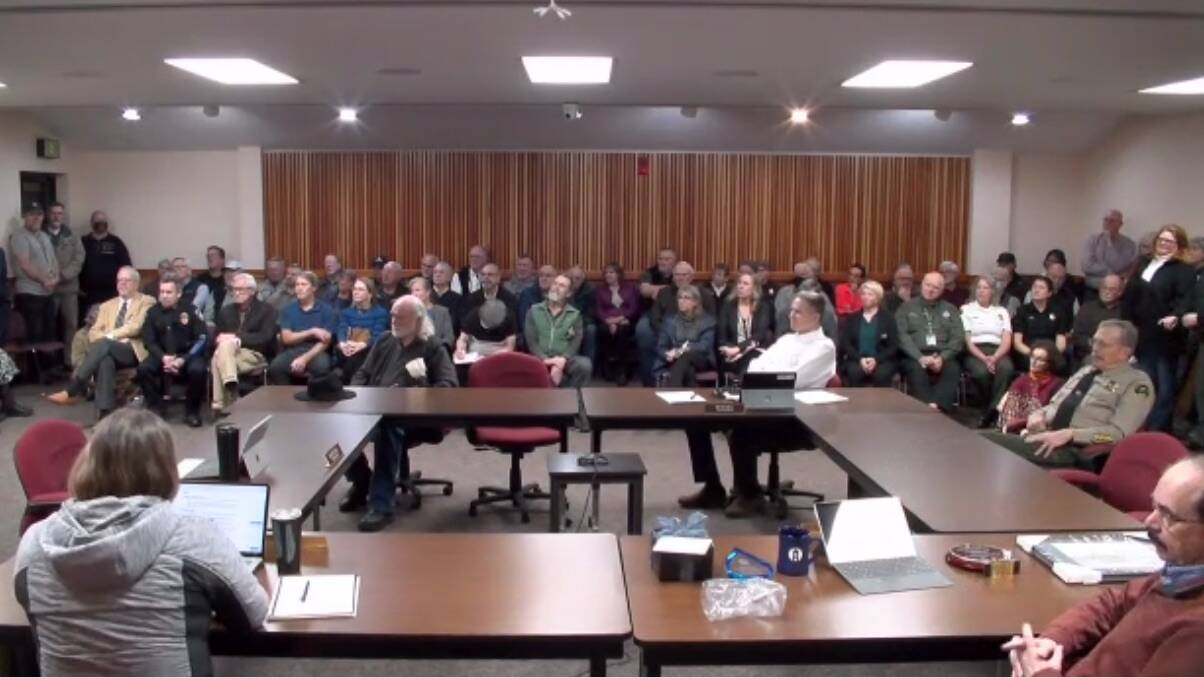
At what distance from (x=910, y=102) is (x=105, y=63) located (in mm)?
6252

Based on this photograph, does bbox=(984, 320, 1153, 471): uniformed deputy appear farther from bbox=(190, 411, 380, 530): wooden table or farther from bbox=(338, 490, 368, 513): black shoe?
bbox=(338, 490, 368, 513): black shoe

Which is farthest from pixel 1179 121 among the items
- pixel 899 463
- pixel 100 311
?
pixel 100 311

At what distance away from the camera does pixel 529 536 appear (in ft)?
9.92

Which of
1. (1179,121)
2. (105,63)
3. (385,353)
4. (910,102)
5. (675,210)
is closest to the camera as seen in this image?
(385,353)

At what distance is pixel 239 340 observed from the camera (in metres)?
7.96

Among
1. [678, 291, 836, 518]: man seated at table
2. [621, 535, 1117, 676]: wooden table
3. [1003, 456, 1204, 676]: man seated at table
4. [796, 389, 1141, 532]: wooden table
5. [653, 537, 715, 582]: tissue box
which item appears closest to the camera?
[1003, 456, 1204, 676]: man seated at table

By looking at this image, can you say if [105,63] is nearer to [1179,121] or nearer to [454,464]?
[454,464]

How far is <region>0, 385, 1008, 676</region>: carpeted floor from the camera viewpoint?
147 inches

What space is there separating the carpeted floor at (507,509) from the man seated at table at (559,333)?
0.55 m

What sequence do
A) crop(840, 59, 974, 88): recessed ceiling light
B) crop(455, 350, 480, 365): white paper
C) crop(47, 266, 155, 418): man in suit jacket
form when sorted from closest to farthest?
1. crop(840, 59, 974, 88): recessed ceiling light
2. crop(47, 266, 155, 418): man in suit jacket
3. crop(455, 350, 480, 365): white paper

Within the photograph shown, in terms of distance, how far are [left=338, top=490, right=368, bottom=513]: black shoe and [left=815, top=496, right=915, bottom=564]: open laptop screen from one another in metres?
3.48

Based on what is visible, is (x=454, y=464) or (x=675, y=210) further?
(x=675, y=210)

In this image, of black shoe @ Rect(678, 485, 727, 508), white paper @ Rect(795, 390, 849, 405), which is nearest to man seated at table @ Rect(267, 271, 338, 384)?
black shoe @ Rect(678, 485, 727, 508)

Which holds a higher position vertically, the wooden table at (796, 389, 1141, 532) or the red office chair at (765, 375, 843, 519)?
the wooden table at (796, 389, 1141, 532)
